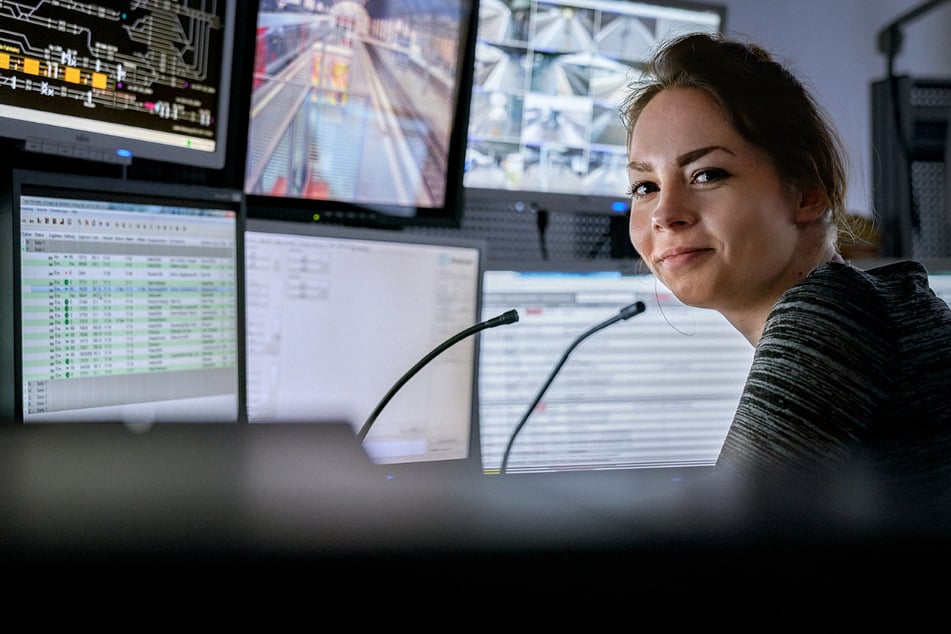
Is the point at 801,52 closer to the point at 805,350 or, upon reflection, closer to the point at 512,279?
the point at 512,279

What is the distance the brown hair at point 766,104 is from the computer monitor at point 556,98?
28 cm

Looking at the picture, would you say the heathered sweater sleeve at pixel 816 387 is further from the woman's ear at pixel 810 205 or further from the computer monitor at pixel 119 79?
the computer monitor at pixel 119 79

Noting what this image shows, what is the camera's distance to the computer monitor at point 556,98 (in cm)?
125

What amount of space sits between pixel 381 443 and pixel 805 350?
0.59 metres

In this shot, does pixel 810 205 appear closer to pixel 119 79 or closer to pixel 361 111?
pixel 361 111

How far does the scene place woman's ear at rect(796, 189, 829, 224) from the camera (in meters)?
0.96

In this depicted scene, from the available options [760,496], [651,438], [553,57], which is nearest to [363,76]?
[553,57]

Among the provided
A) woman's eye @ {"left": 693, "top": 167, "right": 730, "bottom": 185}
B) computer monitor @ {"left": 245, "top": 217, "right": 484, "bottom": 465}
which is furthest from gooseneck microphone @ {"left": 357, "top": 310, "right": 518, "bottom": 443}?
woman's eye @ {"left": 693, "top": 167, "right": 730, "bottom": 185}

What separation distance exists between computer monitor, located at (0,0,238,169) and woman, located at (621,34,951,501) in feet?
1.68

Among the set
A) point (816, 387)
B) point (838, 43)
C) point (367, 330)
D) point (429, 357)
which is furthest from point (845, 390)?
point (838, 43)

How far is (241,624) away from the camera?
11cm

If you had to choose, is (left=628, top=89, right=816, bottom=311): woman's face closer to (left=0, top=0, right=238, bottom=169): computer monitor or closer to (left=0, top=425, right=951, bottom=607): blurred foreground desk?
(left=0, top=0, right=238, bottom=169): computer monitor

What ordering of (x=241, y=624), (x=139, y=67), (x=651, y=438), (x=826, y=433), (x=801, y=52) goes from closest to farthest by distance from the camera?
1. (x=241, y=624)
2. (x=826, y=433)
3. (x=139, y=67)
4. (x=651, y=438)
5. (x=801, y=52)

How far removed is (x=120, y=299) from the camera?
85 cm
